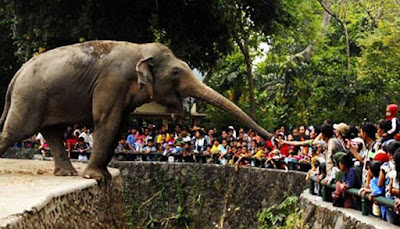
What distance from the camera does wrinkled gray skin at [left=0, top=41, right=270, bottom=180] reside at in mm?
12688

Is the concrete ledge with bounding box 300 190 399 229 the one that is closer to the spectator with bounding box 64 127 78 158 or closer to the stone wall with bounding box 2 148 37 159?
the spectator with bounding box 64 127 78 158

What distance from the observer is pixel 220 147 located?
20703 millimetres

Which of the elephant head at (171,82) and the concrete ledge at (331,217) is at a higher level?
the elephant head at (171,82)

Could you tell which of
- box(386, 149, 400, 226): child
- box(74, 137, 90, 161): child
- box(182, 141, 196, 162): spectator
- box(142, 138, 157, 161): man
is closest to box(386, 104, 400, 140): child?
box(386, 149, 400, 226): child

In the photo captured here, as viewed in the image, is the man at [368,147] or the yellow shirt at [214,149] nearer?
the man at [368,147]

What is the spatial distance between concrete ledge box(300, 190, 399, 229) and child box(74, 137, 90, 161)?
35.5 feet

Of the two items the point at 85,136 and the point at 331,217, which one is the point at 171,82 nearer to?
the point at 331,217

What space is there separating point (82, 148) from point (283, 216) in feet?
31.5

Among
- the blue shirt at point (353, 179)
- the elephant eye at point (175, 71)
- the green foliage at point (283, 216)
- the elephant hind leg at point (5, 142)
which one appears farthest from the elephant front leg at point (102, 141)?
the blue shirt at point (353, 179)

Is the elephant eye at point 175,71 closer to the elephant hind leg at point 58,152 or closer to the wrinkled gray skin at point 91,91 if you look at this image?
the wrinkled gray skin at point 91,91

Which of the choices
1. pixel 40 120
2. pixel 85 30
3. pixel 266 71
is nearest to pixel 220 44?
pixel 85 30

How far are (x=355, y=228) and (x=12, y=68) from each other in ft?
89.8

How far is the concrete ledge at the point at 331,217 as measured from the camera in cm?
888

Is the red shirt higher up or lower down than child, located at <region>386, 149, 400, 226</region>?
higher up
